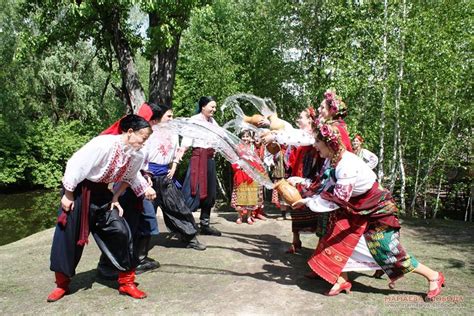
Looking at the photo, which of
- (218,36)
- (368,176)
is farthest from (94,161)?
Answer: (218,36)

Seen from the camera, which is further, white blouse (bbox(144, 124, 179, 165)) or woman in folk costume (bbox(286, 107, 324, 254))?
white blouse (bbox(144, 124, 179, 165))

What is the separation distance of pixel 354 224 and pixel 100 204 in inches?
86.9

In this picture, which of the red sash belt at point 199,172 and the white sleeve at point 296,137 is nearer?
the white sleeve at point 296,137

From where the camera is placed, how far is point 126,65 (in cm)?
890

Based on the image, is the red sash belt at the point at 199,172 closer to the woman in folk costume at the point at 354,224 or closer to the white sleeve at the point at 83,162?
the woman in folk costume at the point at 354,224

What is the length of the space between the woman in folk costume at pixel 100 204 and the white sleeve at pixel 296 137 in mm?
1427

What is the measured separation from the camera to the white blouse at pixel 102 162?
3.41 m

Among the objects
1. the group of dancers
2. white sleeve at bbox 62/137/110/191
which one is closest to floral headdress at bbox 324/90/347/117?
the group of dancers

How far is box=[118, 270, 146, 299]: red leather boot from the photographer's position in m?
3.79

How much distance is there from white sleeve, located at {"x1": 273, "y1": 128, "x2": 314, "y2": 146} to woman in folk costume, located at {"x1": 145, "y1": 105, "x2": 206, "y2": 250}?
135cm

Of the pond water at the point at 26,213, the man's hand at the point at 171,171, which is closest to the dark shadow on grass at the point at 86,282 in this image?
the man's hand at the point at 171,171

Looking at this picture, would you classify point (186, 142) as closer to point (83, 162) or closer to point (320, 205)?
point (83, 162)

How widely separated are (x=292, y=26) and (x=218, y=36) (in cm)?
408

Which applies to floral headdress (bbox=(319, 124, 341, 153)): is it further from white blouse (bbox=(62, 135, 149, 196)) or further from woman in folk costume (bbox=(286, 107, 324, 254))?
white blouse (bbox=(62, 135, 149, 196))
